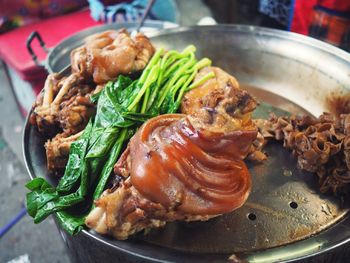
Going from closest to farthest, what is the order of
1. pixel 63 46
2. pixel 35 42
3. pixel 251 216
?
pixel 251 216, pixel 63 46, pixel 35 42

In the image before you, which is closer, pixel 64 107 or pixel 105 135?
pixel 105 135

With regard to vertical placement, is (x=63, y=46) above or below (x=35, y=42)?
above

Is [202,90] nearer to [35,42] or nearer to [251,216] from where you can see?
[251,216]

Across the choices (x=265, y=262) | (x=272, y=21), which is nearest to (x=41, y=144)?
(x=265, y=262)

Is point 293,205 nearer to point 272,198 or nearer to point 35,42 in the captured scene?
point 272,198

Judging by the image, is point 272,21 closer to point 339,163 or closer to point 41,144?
point 339,163

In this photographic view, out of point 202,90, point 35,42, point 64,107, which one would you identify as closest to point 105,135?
point 64,107

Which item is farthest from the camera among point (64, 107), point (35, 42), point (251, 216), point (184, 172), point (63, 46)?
point (35, 42)

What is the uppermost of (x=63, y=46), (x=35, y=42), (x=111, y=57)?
(x=111, y=57)
